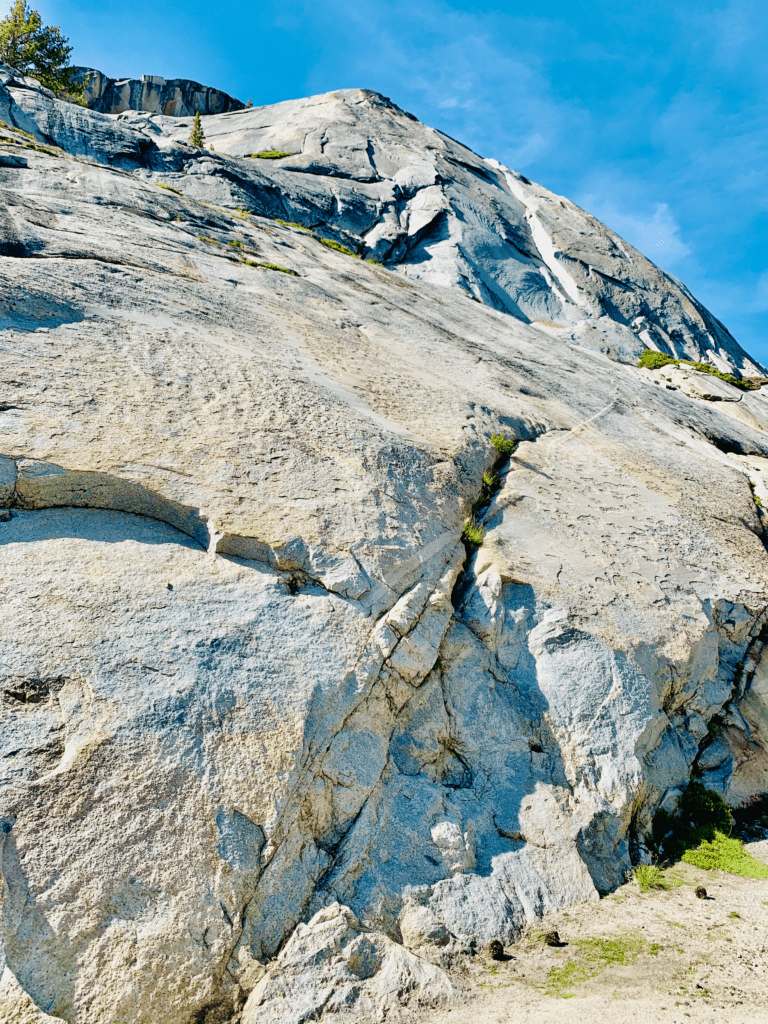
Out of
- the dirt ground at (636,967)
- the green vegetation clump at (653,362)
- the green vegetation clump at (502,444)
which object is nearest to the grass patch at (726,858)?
the dirt ground at (636,967)

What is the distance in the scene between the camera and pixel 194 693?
834 centimetres

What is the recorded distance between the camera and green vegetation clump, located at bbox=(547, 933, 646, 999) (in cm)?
755

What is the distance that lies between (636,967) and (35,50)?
291 feet

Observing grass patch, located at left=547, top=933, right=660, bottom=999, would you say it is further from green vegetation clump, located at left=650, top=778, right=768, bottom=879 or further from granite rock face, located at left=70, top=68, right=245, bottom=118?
granite rock face, located at left=70, top=68, right=245, bottom=118

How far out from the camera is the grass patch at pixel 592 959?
7.55m

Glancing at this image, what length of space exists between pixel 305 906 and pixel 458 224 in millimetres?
49151

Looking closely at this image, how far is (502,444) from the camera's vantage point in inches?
619

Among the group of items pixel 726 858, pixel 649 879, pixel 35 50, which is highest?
pixel 35 50

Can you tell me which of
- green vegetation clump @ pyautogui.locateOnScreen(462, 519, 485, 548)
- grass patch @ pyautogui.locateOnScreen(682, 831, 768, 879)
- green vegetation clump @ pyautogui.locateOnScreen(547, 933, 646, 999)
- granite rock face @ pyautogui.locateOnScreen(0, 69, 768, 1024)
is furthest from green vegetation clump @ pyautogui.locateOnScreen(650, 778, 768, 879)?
green vegetation clump @ pyautogui.locateOnScreen(462, 519, 485, 548)

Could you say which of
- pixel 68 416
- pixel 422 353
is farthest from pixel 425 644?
pixel 422 353

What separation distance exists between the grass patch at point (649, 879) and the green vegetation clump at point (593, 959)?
4.25 feet

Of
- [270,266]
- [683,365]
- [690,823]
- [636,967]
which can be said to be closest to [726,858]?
[690,823]

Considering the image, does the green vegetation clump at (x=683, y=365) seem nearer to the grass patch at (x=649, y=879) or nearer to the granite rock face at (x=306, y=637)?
the granite rock face at (x=306, y=637)

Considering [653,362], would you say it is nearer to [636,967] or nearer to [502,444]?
[502,444]
